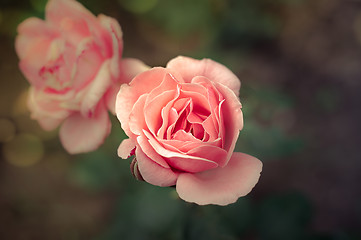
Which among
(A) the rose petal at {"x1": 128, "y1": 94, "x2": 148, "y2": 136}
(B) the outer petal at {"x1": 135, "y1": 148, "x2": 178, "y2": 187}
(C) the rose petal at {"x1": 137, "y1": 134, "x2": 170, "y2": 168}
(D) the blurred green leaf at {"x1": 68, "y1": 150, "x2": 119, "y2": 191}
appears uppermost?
(A) the rose petal at {"x1": 128, "y1": 94, "x2": 148, "y2": 136}

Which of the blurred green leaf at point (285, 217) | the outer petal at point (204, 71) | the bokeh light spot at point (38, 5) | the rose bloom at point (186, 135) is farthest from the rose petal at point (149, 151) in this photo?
the bokeh light spot at point (38, 5)

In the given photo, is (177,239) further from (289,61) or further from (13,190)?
(289,61)

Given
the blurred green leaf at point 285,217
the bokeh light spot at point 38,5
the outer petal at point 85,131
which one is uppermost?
the outer petal at point 85,131

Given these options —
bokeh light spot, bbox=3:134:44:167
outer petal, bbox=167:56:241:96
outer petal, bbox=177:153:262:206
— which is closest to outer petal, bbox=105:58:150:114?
outer petal, bbox=167:56:241:96

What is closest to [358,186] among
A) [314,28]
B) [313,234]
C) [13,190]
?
[313,234]

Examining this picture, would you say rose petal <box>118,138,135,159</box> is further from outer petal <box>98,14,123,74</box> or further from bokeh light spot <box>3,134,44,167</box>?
bokeh light spot <box>3,134,44,167</box>

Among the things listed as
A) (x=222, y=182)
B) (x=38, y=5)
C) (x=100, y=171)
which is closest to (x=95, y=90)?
(x=222, y=182)

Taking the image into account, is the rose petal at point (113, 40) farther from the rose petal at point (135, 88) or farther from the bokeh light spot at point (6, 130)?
the bokeh light spot at point (6, 130)
